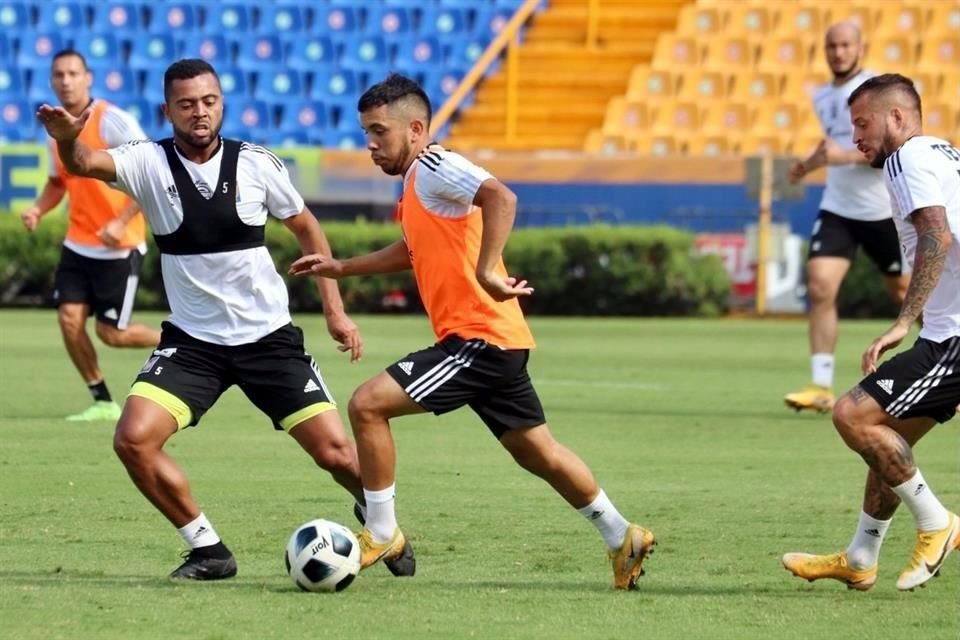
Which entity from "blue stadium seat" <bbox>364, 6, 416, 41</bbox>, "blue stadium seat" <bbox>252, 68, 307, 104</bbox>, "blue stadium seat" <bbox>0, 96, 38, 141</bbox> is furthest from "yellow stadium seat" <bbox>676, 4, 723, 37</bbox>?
"blue stadium seat" <bbox>0, 96, 38, 141</bbox>

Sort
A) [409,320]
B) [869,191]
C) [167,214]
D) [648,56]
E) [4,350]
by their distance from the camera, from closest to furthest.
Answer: [167,214] → [869,191] → [4,350] → [409,320] → [648,56]

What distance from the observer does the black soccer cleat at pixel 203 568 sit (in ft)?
23.8

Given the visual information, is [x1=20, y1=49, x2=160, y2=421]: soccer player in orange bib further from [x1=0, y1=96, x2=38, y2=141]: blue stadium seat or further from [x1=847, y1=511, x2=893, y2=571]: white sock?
[x1=0, y1=96, x2=38, y2=141]: blue stadium seat

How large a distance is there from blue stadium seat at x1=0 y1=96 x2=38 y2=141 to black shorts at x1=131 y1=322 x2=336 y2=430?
2490 centimetres

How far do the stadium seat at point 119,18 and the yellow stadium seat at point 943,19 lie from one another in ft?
44.3

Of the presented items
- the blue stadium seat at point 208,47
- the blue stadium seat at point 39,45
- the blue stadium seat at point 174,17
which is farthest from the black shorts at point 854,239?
the blue stadium seat at point 39,45

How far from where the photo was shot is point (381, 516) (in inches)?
289

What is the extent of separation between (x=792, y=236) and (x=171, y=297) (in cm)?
1845

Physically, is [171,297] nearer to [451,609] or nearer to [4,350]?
[451,609]

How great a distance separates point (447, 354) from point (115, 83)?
26.0m

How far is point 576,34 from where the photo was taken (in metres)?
32.3

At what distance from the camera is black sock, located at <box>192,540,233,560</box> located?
7297mm

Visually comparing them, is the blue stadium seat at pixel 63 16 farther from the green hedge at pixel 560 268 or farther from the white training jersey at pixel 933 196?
the white training jersey at pixel 933 196

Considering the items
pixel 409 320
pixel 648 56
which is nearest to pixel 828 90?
pixel 409 320
